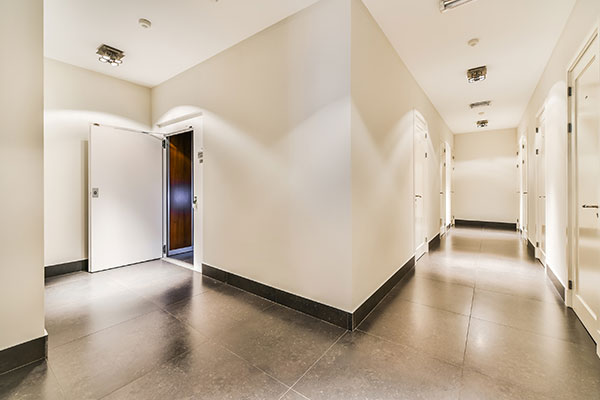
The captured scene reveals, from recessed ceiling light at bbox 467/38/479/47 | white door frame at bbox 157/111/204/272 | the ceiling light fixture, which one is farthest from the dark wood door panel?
recessed ceiling light at bbox 467/38/479/47

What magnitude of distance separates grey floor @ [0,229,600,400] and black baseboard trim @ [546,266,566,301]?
0.28 feet

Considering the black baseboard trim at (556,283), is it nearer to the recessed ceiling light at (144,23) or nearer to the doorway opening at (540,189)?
the doorway opening at (540,189)

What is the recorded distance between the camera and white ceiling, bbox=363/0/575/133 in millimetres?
2484

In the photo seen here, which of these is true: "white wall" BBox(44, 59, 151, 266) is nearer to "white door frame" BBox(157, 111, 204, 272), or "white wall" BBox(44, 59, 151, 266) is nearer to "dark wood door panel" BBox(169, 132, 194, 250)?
"dark wood door panel" BBox(169, 132, 194, 250)

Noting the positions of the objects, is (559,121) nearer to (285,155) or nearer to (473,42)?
(473,42)

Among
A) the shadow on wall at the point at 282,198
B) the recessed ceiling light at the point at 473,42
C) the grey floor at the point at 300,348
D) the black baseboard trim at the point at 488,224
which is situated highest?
the recessed ceiling light at the point at 473,42

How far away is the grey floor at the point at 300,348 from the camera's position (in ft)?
5.10

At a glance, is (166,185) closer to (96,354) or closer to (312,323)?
(96,354)

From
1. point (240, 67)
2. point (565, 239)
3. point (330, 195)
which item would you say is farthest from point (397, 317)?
point (240, 67)

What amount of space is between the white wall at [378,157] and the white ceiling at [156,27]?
82 cm

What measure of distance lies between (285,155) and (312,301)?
145cm

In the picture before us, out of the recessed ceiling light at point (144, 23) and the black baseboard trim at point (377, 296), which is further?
the recessed ceiling light at point (144, 23)

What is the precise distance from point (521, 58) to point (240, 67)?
12.1 ft

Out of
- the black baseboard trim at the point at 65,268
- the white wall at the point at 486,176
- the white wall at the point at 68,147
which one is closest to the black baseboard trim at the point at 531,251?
the white wall at the point at 486,176
